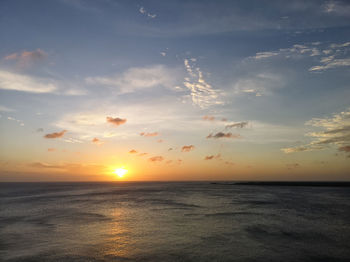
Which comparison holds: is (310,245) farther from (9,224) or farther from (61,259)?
(9,224)

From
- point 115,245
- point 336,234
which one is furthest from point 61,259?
point 336,234

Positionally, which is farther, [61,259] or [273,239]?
[273,239]

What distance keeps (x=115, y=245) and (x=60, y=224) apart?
498 inches

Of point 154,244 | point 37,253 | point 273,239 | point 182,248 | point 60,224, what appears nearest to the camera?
point 37,253

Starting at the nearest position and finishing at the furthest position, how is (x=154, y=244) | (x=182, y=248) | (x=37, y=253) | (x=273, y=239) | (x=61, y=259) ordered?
(x=61, y=259) → (x=37, y=253) → (x=182, y=248) → (x=154, y=244) → (x=273, y=239)

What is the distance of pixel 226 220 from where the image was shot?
3095 cm

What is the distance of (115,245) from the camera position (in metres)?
20.0

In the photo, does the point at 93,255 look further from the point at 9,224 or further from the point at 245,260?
the point at 9,224

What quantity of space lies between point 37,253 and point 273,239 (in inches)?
767

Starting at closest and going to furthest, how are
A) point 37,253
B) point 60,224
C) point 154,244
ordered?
point 37,253 < point 154,244 < point 60,224

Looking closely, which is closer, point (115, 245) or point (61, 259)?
point (61, 259)

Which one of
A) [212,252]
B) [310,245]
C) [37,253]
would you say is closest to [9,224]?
[37,253]

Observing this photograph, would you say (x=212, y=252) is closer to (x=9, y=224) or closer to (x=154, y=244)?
(x=154, y=244)

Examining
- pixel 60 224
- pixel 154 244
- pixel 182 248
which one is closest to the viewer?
pixel 182 248
